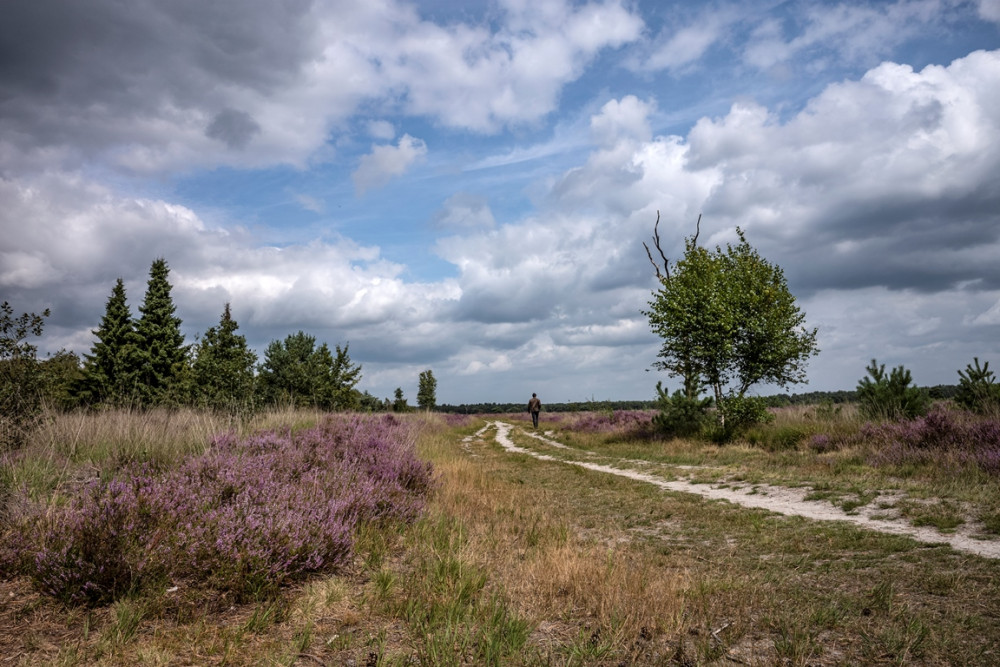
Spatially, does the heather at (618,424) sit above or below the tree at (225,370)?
below

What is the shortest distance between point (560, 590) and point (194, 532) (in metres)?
3.21

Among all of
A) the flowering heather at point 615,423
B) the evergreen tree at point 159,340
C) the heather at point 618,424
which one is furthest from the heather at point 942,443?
the evergreen tree at point 159,340

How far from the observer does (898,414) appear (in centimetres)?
1475

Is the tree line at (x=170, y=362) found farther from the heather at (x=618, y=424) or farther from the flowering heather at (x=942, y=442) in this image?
the flowering heather at (x=942, y=442)

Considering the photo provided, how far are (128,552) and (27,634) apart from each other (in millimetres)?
708

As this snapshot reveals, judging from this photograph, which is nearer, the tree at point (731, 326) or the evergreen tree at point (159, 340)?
the tree at point (731, 326)

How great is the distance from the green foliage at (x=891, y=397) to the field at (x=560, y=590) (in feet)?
20.1

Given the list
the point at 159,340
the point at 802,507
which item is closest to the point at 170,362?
the point at 159,340

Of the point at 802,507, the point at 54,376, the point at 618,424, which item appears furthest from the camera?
the point at 618,424

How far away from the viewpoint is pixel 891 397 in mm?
15531

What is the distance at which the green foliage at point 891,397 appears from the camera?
48.6ft

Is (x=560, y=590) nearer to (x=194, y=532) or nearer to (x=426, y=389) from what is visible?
(x=194, y=532)

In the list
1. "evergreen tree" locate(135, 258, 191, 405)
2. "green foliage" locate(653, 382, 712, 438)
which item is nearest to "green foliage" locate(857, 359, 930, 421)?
"green foliage" locate(653, 382, 712, 438)

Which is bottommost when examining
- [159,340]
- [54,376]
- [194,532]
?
[194,532]
